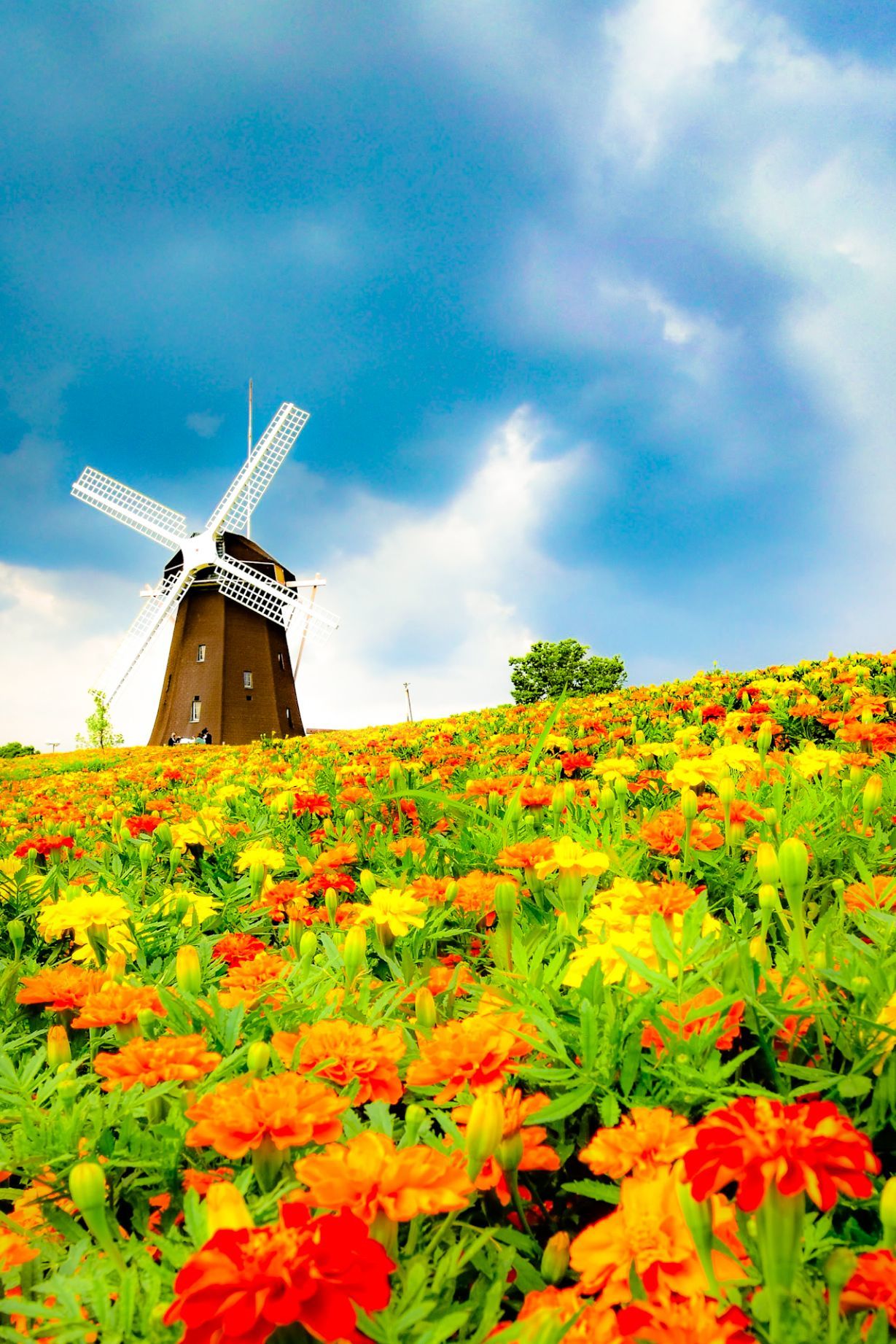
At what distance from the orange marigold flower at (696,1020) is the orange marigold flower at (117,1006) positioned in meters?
0.82

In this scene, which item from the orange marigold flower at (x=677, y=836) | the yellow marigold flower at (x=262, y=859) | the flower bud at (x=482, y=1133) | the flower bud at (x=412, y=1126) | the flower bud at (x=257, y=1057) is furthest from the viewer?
the yellow marigold flower at (x=262, y=859)

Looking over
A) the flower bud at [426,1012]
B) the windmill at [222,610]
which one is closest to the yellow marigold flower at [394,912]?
the flower bud at [426,1012]

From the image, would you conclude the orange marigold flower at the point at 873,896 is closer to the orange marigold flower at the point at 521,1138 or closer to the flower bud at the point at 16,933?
the orange marigold flower at the point at 521,1138

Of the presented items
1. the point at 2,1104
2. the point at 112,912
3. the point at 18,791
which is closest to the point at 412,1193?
the point at 2,1104

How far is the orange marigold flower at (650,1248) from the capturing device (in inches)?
28.1

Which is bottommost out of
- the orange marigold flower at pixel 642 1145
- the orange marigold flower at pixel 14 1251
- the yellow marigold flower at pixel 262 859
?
the orange marigold flower at pixel 14 1251

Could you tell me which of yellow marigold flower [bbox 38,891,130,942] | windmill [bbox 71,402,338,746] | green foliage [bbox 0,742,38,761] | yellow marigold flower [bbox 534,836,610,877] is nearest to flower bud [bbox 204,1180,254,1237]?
yellow marigold flower [bbox 534,836,610,877]

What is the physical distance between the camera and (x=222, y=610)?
20875 millimetres

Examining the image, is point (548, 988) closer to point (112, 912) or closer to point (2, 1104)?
point (2, 1104)

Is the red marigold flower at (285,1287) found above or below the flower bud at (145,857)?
below

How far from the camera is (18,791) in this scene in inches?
293

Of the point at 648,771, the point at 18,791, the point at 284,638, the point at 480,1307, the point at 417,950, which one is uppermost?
the point at 284,638

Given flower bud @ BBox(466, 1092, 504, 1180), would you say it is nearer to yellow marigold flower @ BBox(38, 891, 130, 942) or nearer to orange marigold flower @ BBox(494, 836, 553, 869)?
orange marigold flower @ BBox(494, 836, 553, 869)

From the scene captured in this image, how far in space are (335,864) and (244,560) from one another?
66.6 feet
